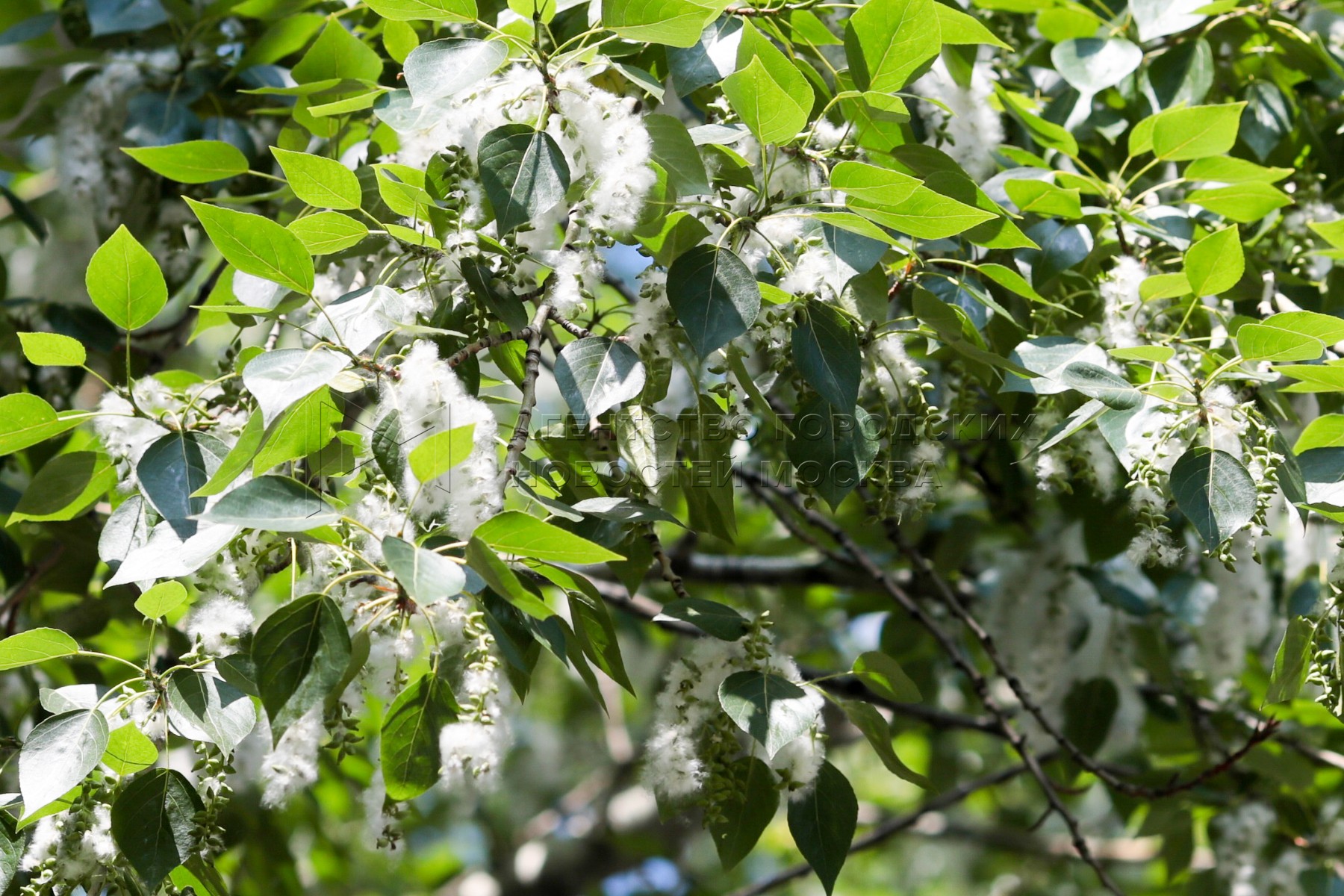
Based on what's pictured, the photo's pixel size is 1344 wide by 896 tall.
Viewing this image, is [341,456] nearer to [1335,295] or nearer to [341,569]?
[341,569]

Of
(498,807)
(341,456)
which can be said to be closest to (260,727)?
(341,456)

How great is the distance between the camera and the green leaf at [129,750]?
1001 mm

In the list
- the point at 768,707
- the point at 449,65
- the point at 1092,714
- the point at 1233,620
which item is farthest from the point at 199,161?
the point at 1233,620

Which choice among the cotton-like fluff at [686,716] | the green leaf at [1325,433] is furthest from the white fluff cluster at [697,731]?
the green leaf at [1325,433]

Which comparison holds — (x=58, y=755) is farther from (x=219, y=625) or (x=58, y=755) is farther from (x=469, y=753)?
(x=469, y=753)

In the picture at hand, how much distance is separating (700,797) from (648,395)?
0.41 m

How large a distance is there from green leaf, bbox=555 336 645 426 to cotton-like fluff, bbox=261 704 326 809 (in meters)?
0.39

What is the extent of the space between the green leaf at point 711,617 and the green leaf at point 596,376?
0.20 m

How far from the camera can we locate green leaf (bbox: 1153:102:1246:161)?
1.28 metres

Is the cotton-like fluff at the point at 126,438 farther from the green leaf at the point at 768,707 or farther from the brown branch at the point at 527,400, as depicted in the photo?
the green leaf at the point at 768,707

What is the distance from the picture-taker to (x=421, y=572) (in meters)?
0.78

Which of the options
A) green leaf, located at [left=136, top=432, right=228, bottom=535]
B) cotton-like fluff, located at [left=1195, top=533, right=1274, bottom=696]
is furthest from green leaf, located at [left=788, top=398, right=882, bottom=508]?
cotton-like fluff, located at [left=1195, top=533, right=1274, bottom=696]

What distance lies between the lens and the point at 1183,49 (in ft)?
5.12

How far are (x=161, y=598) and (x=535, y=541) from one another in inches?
14.8
